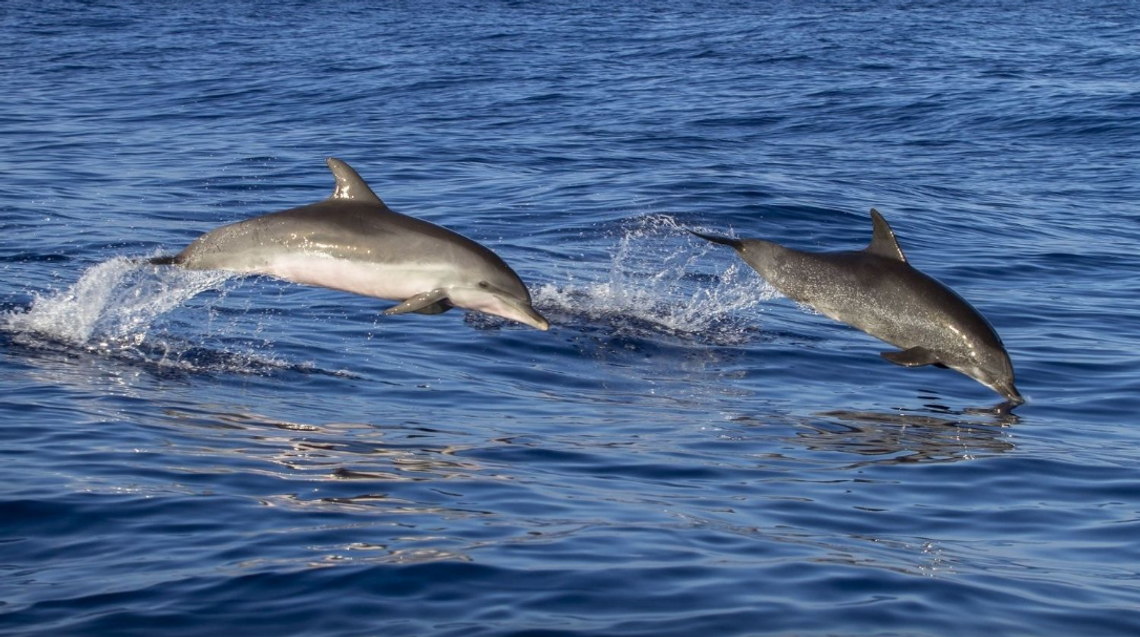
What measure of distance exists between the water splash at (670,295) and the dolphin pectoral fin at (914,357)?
2.39 metres

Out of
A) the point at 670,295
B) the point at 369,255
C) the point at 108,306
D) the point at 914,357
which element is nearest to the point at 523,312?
the point at 369,255

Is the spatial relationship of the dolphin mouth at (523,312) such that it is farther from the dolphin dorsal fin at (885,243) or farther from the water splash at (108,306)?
the water splash at (108,306)

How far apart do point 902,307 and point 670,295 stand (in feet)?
12.7

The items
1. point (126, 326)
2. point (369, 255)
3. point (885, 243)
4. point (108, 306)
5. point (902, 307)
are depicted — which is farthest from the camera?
point (108, 306)

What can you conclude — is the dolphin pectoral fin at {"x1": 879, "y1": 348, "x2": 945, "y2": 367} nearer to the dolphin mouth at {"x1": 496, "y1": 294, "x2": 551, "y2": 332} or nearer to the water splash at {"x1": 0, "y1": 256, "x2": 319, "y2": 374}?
the dolphin mouth at {"x1": 496, "y1": 294, "x2": 551, "y2": 332}

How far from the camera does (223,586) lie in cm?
557

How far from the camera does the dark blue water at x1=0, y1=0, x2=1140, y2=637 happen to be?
5723 mm

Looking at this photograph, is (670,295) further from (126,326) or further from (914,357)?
(126,326)

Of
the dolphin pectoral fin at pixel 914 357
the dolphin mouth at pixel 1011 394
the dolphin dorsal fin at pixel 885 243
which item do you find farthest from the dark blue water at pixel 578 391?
the dolphin dorsal fin at pixel 885 243

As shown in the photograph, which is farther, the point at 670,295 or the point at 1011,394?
the point at 670,295

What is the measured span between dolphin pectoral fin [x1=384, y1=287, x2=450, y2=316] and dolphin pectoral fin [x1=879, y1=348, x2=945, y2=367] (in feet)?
8.79

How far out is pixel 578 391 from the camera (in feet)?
32.4

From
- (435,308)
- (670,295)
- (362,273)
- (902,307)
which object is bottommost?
(670,295)

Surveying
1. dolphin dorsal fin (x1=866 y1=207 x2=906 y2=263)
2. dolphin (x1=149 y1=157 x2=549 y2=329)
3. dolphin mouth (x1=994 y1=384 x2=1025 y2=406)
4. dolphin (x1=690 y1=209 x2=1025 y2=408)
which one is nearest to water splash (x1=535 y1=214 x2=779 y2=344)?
dolphin (x1=690 y1=209 x2=1025 y2=408)
